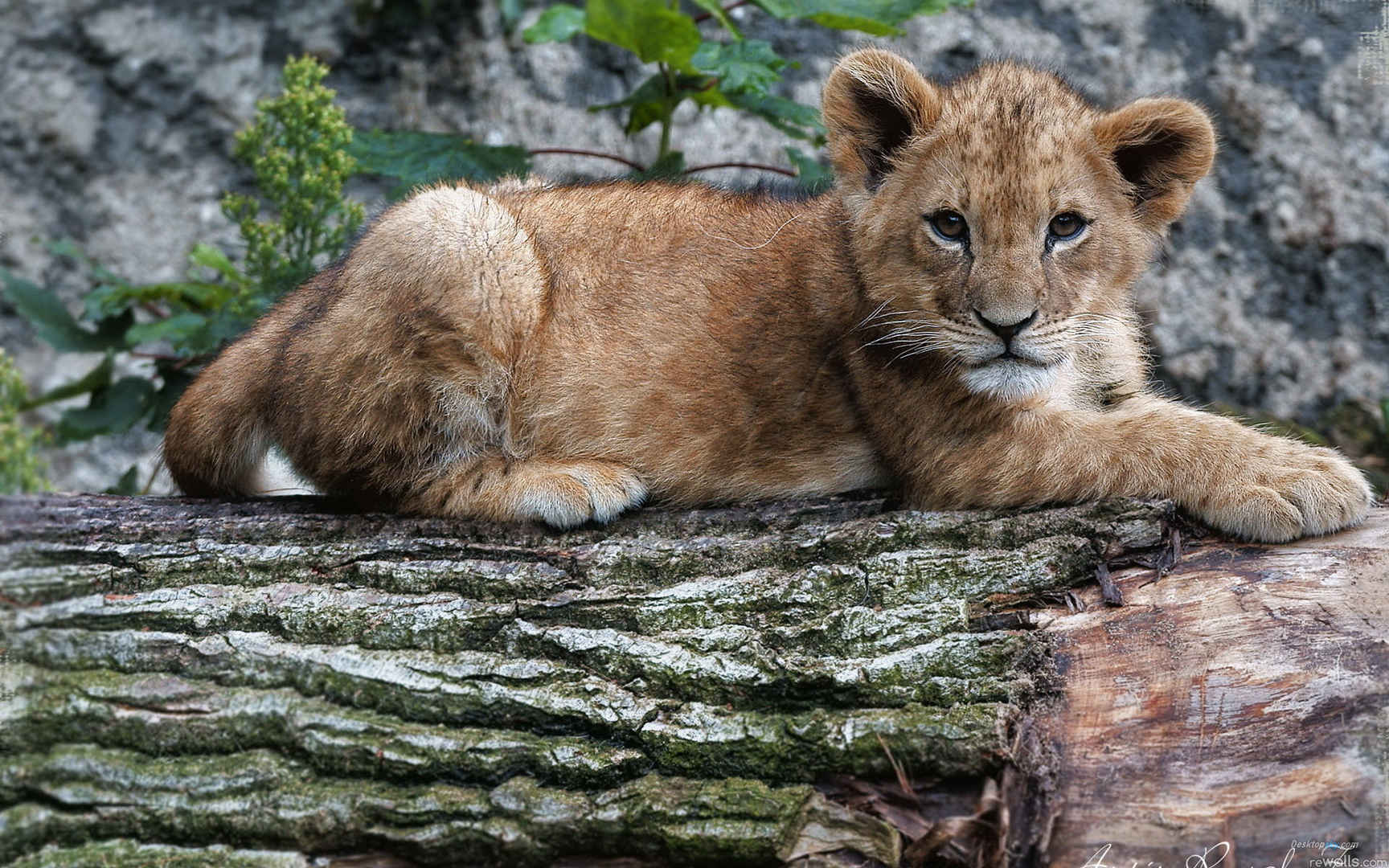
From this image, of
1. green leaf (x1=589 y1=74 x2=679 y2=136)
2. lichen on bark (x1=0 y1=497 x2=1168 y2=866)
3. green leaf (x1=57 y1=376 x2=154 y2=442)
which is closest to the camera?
lichen on bark (x1=0 y1=497 x2=1168 y2=866)

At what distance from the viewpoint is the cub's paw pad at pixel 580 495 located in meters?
5.62

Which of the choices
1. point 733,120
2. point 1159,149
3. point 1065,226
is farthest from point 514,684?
point 733,120

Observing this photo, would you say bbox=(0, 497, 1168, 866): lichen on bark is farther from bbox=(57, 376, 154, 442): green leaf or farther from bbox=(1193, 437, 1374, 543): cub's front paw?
bbox=(57, 376, 154, 442): green leaf

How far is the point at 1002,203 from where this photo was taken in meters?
5.07

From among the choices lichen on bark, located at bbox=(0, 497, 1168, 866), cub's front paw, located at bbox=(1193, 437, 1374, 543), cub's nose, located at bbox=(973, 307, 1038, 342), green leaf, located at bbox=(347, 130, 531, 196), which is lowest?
lichen on bark, located at bbox=(0, 497, 1168, 866)

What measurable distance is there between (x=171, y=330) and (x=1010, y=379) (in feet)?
16.5

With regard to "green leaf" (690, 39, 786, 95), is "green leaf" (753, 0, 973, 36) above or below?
above

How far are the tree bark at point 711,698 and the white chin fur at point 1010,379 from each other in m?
0.58

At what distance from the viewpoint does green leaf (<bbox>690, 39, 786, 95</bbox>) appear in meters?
6.55

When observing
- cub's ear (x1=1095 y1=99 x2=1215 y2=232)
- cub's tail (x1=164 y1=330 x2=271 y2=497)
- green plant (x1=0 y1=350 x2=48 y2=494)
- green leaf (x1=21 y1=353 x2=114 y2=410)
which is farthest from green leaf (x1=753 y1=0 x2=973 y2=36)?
green plant (x1=0 y1=350 x2=48 y2=494)

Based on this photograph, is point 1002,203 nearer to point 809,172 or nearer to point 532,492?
point 532,492

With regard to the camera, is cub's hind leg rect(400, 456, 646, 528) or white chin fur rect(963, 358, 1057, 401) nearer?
white chin fur rect(963, 358, 1057, 401)

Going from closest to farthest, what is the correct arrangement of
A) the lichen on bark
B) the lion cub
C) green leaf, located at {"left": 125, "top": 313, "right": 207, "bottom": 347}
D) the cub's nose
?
1. the lichen on bark
2. the cub's nose
3. the lion cub
4. green leaf, located at {"left": 125, "top": 313, "right": 207, "bottom": 347}

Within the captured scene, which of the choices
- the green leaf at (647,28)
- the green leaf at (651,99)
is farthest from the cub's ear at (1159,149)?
the green leaf at (651,99)
